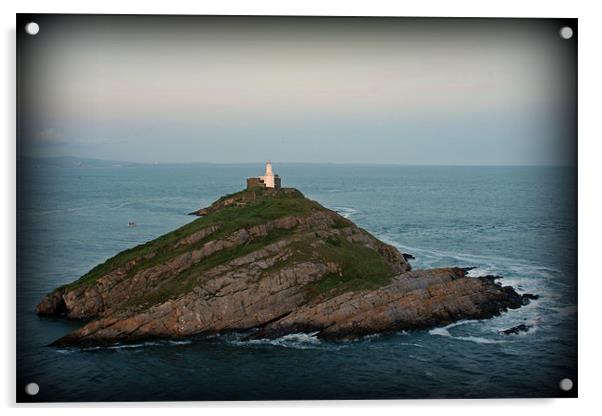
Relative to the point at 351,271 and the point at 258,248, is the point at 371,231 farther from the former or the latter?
the point at 258,248

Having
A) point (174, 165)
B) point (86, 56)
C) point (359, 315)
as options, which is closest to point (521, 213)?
point (359, 315)

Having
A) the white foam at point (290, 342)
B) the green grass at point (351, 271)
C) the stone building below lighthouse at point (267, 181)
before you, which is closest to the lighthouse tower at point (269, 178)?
the stone building below lighthouse at point (267, 181)

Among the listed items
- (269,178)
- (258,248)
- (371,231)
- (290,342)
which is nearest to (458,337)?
(371,231)

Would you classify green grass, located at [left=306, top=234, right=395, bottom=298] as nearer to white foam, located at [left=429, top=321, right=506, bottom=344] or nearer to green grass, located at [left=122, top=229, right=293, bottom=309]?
green grass, located at [left=122, top=229, right=293, bottom=309]

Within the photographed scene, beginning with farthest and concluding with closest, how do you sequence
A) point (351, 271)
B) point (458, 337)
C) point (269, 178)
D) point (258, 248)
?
point (258, 248) < point (351, 271) < point (269, 178) < point (458, 337)

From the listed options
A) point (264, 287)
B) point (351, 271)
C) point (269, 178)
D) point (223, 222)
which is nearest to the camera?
point (269, 178)

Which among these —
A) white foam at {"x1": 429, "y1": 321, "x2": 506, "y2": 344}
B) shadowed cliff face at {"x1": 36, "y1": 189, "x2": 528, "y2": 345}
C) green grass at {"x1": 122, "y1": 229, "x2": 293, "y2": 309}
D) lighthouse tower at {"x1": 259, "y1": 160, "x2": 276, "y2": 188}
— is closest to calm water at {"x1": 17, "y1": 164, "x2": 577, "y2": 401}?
white foam at {"x1": 429, "y1": 321, "x2": 506, "y2": 344}
